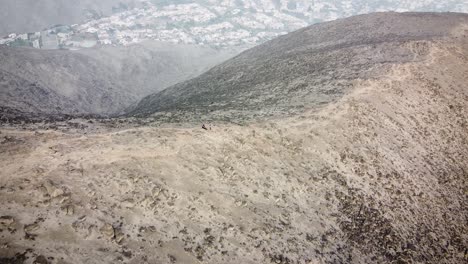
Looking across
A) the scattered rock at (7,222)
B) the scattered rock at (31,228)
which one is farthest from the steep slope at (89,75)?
the scattered rock at (31,228)

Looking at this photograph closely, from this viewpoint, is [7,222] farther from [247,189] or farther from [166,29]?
[166,29]

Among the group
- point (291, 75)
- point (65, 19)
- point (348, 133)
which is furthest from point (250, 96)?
point (65, 19)

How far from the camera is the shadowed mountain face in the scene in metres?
25.4

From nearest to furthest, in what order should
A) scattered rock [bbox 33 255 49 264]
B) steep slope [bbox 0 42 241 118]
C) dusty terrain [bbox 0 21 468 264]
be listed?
1. scattered rock [bbox 33 255 49 264]
2. dusty terrain [bbox 0 21 468 264]
3. steep slope [bbox 0 42 241 118]

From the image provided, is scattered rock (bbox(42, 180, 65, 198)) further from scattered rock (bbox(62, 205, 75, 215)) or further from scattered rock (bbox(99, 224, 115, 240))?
scattered rock (bbox(99, 224, 115, 240))

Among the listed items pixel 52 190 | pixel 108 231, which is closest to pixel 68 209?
pixel 52 190

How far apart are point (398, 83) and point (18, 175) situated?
82.9 ft

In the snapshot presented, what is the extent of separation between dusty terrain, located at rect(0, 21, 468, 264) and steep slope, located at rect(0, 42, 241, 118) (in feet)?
105

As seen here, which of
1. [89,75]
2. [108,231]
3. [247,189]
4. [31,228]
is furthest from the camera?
[89,75]

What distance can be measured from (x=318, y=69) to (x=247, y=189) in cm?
2142

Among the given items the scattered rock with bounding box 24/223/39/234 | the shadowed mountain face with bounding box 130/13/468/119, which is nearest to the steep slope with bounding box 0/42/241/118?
the shadowed mountain face with bounding box 130/13/468/119

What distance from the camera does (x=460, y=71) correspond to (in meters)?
28.5

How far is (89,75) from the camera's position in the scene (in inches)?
3265

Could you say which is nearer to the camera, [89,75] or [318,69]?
[318,69]
